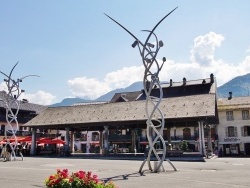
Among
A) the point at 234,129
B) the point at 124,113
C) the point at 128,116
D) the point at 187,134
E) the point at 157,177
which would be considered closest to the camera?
the point at 157,177

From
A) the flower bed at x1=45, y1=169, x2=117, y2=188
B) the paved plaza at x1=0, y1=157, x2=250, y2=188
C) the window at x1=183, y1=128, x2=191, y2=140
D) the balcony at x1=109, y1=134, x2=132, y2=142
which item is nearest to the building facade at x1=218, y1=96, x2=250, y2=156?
the window at x1=183, y1=128, x2=191, y2=140

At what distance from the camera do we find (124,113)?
37438mm

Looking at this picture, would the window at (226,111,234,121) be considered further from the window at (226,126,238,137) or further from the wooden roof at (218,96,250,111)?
the window at (226,126,238,137)

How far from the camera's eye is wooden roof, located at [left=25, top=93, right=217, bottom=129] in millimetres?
33062

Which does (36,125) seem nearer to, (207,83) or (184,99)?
(184,99)

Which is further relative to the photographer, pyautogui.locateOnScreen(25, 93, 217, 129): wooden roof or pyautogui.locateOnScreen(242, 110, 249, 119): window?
pyautogui.locateOnScreen(242, 110, 249, 119): window

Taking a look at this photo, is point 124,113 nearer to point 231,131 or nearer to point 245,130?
point 231,131

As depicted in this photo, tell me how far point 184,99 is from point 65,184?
31811 millimetres

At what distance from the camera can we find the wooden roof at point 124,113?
33.1 m

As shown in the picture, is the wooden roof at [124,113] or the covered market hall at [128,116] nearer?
the covered market hall at [128,116]

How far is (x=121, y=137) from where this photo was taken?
2500 inches

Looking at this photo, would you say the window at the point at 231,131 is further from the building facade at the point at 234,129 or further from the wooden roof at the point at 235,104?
the wooden roof at the point at 235,104

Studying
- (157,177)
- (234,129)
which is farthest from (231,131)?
(157,177)

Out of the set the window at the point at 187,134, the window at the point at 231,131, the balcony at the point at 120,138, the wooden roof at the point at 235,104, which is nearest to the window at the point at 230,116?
the wooden roof at the point at 235,104
